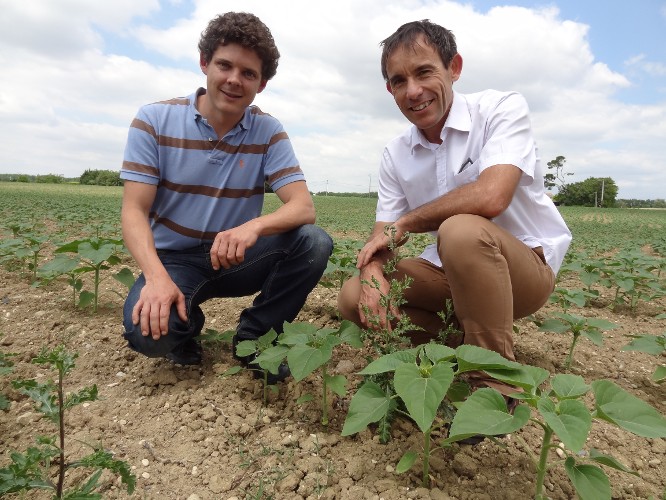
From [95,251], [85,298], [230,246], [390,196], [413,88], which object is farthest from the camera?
[85,298]

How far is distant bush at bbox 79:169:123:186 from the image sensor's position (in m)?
53.6

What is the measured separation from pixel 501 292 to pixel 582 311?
2671 mm

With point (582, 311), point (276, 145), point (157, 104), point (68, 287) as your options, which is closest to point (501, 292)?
point (276, 145)

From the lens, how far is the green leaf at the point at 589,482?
4.34 feet

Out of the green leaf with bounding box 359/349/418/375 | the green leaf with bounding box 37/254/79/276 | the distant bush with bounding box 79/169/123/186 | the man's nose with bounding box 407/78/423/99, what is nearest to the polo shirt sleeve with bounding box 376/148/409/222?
the man's nose with bounding box 407/78/423/99

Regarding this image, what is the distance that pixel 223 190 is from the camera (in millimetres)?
2676

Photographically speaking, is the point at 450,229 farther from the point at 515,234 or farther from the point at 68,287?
the point at 68,287

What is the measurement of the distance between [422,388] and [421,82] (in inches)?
63.2

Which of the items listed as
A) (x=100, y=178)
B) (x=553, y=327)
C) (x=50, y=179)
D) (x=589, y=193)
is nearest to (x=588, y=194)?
(x=589, y=193)

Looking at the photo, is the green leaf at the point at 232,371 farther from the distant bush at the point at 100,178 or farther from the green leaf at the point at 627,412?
the distant bush at the point at 100,178

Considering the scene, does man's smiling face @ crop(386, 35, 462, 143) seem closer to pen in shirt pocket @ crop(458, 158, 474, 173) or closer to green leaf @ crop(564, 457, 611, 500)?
pen in shirt pocket @ crop(458, 158, 474, 173)

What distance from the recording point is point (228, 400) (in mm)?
2273

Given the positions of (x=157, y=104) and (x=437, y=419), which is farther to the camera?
(x=157, y=104)

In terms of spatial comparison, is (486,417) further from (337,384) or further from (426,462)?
(337,384)
